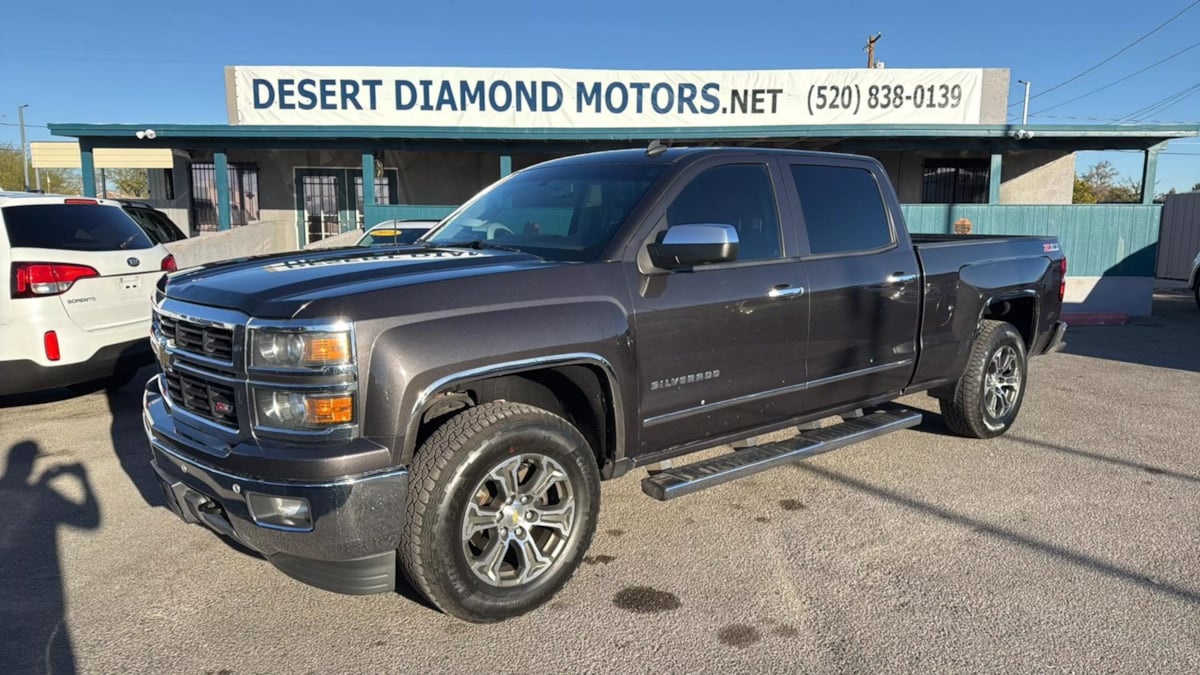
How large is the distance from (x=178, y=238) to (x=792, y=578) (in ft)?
31.2

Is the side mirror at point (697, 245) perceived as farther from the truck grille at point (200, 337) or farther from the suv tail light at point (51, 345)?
the suv tail light at point (51, 345)

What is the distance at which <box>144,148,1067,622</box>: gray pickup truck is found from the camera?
2885 millimetres

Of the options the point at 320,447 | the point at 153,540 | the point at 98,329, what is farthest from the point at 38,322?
the point at 320,447

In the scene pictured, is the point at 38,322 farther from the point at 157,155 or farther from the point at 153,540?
the point at 157,155

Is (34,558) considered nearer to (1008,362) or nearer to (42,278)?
(42,278)

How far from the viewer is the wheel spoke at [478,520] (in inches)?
125

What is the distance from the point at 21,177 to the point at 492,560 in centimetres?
6351

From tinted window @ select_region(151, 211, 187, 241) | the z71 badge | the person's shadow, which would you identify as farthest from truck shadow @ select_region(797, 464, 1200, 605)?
tinted window @ select_region(151, 211, 187, 241)

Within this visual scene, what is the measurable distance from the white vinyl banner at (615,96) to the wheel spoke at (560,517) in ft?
43.4

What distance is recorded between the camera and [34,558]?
3.92m

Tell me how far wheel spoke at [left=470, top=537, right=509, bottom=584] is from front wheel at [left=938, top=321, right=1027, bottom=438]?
373 cm

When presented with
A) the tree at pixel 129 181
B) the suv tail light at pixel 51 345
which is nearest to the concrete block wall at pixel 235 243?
the suv tail light at pixel 51 345

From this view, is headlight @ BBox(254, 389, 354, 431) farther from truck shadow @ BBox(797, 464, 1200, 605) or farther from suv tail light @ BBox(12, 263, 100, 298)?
suv tail light @ BBox(12, 263, 100, 298)

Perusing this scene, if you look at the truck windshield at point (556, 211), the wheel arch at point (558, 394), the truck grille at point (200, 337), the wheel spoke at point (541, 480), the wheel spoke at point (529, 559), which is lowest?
the wheel spoke at point (529, 559)
